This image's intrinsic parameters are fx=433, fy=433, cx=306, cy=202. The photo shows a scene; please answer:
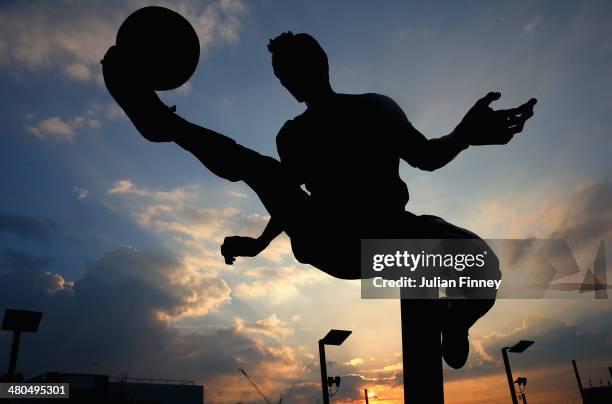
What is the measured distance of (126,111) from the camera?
8.01 ft

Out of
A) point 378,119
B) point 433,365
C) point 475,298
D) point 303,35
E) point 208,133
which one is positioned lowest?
point 433,365

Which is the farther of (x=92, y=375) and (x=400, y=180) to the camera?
(x=92, y=375)

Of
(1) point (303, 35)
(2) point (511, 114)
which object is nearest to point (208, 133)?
(1) point (303, 35)

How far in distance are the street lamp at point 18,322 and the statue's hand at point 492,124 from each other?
39.6 feet

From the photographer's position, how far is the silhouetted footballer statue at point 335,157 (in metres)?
2.45

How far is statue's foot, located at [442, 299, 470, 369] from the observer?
2.50 m

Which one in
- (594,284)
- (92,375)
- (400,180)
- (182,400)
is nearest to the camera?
(400,180)

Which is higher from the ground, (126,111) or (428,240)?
(126,111)

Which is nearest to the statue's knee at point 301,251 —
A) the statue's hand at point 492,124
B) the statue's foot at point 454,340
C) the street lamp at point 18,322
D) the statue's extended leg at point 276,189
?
the statue's extended leg at point 276,189

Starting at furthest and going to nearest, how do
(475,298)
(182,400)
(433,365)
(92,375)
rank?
1. (182,400)
2. (92,375)
3. (475,298)
4. (433,365)

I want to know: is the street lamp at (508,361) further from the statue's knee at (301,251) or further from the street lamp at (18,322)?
the statue's knee at (301,251)

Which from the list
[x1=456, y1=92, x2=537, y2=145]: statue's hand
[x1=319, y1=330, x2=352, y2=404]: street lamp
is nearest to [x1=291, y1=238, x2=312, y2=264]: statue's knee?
[x1=456, y1=92, x2=537, y2=145]: statue's hand

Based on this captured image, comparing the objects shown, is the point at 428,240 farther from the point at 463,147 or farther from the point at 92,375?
the point at 92,375

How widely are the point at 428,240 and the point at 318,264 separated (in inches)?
27.6
